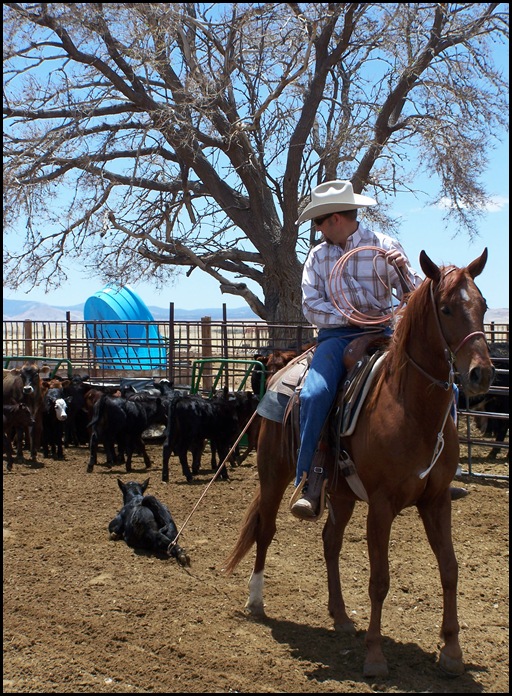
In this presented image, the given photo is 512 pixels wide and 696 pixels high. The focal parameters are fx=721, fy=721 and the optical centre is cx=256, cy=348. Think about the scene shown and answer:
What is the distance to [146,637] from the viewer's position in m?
4.45

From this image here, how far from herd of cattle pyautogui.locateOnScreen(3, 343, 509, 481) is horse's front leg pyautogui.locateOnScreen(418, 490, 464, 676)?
589cm

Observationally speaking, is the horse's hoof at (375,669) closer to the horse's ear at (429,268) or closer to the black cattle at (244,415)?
the horse's ear at (429,268)

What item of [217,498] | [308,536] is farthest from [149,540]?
[217,498]

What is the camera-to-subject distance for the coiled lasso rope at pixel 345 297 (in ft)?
14.8

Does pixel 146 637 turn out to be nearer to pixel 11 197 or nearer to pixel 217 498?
pixel 217 498

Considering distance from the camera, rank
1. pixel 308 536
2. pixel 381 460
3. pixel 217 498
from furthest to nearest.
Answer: pixel 217 498 < pixel 308 536 < pixel 381 460

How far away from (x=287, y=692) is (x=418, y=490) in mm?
1294

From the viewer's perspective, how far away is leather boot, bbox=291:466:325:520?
435cm

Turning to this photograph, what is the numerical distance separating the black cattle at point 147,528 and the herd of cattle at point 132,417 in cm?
312

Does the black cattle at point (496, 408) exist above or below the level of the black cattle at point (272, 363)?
below

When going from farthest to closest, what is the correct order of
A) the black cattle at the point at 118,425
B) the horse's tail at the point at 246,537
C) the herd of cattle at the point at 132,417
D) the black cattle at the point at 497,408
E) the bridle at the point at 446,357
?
the black cattle at the point at 497,408, the black cattle at the point at 118,425, the herd of cattle at the point at 132,417, the horse's tail at the point at 246,537, the bridle at the point at 446,357

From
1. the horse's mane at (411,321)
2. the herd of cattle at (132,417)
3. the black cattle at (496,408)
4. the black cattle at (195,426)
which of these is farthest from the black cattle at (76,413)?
the horse's mane at (411,321)

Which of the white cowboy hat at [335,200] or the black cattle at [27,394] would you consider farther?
the black cattle at [27,394]

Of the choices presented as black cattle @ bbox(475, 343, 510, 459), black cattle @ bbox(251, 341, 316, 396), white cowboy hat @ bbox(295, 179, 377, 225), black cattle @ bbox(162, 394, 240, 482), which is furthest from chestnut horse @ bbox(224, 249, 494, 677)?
black cattle @ bbox(475, 343, 510, 459)
